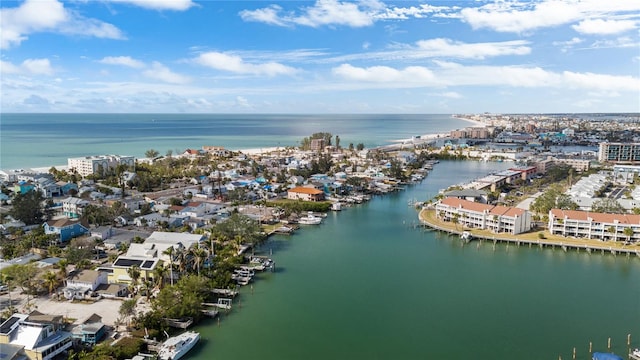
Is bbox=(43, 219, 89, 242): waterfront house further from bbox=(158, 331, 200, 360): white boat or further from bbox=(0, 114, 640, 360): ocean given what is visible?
bbox=(158, 331, 200, 360): white boat

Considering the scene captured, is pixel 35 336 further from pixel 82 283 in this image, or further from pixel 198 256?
pixel 198 256

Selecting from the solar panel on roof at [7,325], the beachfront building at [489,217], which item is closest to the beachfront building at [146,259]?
the solar panel on roof at [7,325]

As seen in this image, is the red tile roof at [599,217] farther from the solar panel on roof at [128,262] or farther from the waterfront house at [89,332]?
the waterfront house at [89,332]

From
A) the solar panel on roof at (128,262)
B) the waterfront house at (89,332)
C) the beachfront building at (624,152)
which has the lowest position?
the waterfront house at (89,332)

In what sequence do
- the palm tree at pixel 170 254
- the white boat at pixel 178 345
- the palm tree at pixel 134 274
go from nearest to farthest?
the white boat at pixel 178 345
the palm tree at pixel 134 274
the palm tree at pixel 170 254

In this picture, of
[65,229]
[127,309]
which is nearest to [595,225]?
[127,309]

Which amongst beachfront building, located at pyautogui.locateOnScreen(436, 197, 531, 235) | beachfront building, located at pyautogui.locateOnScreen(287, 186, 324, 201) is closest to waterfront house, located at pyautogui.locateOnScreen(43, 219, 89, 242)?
beachfront building, located at pyautogui.locateOnScreen(287, 186, 324, 201)
